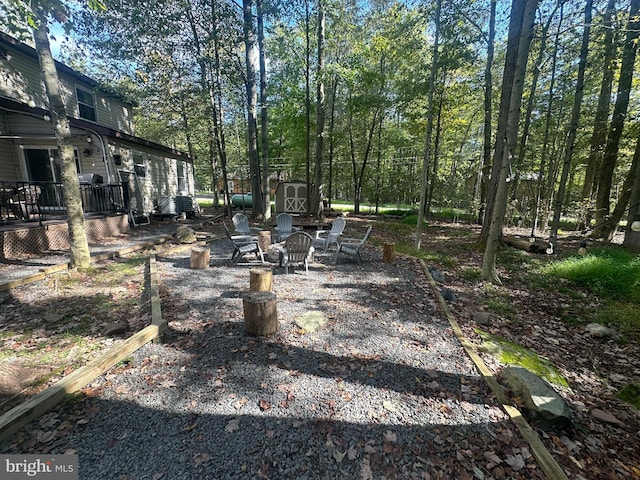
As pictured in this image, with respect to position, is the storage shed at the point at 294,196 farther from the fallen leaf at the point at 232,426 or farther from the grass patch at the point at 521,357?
the fallen leaf at the point at 232,426

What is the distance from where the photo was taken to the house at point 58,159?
8.27m

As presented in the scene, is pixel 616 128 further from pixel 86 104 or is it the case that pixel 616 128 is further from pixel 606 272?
pixel 86 104

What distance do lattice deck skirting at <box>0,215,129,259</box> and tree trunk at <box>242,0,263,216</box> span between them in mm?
6931

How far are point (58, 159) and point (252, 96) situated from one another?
8.01 meters

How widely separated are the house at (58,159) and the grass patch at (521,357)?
31.8ft

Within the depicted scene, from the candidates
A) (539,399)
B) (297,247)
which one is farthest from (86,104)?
(539,399)

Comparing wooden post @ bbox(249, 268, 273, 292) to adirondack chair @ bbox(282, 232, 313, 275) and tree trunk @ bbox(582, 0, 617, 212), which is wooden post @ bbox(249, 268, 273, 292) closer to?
adirondack chair @ bbox(282, 232, 313, 275)

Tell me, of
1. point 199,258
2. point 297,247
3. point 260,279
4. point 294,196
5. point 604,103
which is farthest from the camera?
point 294,196

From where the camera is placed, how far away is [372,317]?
430 cm

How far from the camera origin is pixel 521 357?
3.44 meters

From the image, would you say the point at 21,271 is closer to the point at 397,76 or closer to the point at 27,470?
the point at 27,470

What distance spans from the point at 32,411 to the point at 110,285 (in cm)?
349

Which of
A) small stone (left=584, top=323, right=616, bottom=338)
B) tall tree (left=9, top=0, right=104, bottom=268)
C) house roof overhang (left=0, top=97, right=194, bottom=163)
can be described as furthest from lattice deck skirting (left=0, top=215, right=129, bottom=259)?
small stone (left=584, top=323, right=616, bottom=338)

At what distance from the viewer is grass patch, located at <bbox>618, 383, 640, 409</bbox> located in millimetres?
2823
